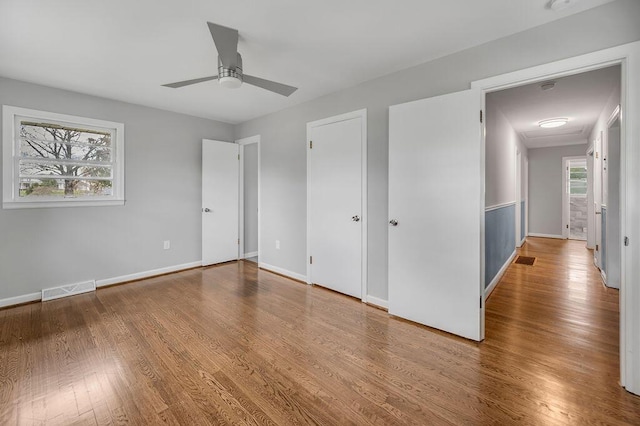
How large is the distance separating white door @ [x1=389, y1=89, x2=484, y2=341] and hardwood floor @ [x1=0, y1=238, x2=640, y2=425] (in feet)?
0.78

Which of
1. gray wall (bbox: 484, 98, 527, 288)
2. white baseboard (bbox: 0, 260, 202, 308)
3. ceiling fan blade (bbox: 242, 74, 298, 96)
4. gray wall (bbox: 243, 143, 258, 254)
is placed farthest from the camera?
gray wall (bbox: 243, 143, 258, 254)

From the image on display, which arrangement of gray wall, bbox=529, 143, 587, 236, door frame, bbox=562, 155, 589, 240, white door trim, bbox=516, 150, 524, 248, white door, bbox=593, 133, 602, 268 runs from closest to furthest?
white door, bbox=593, 133, 602, 268 < white door trim, bbox=516, 150, 524, 248 < door frame, bbox=562, 155, 589, 240 < gray wall, bbox=529, 143, 587, 236

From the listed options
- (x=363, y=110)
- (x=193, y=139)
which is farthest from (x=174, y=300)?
(x=363, y=110)

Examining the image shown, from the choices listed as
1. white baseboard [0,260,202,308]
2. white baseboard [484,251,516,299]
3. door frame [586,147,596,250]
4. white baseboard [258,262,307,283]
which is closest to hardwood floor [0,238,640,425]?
white baseboard [0,260,202,308]

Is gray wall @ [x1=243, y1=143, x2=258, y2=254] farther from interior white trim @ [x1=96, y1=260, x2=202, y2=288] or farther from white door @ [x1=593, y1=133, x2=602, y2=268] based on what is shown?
white door @ [x1=593, y1=133, x2=602, y2=268]

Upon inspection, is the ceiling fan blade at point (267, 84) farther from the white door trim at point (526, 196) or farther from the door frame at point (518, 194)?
the white door trim at point (526, 196)

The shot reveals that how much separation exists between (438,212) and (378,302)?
119 centimetres

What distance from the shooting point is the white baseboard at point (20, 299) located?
3.05m

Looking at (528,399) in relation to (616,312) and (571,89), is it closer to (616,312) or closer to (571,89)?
(616,312)

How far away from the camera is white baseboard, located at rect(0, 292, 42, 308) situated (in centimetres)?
305

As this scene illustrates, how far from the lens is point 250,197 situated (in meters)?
5.34

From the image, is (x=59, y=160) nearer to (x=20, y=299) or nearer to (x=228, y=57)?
(x=20, y=299)

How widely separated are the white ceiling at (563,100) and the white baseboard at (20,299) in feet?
18.7

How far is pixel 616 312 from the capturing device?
282 centimetres
